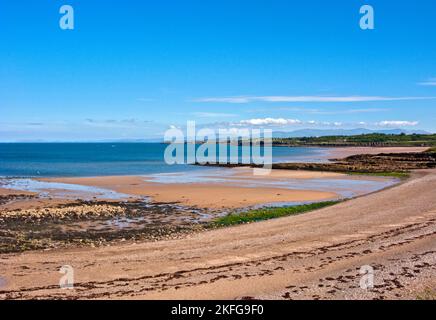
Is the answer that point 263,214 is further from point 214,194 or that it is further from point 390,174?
point 390,174

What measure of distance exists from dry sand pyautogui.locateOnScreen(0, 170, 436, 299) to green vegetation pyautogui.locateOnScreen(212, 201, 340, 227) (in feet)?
6.29

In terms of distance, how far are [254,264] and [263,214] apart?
11.3m

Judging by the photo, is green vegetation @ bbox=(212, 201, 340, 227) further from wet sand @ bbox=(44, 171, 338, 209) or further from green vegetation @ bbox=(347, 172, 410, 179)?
green vegetation @ bbox=(347, 172, 410, 179)

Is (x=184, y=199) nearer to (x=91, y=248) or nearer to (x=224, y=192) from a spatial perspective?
(x=224, y=192)

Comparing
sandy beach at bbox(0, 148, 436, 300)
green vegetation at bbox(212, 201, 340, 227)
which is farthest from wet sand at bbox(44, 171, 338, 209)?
green vegetation at bbox(212, 201, 340, 227)

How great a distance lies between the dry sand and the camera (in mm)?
12438

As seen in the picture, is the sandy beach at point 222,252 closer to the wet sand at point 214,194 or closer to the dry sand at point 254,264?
the dry sand at point 254,264

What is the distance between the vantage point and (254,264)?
15.4 metres

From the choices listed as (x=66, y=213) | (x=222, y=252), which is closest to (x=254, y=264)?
(x=222, y=252)

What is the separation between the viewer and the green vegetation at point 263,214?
24797mm

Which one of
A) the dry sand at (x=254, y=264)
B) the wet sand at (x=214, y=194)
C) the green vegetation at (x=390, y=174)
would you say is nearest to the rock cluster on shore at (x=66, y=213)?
the wet sand at (x=214, y=194)

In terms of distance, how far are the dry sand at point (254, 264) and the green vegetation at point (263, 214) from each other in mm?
1916
